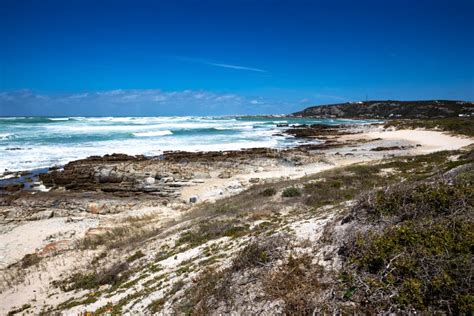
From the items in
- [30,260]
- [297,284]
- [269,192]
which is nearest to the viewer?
[297,284]

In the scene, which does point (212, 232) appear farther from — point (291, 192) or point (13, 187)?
point (13, 187)

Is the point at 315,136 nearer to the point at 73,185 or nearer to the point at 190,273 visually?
the point at 73,185

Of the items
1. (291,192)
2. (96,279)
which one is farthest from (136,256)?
(291,192)

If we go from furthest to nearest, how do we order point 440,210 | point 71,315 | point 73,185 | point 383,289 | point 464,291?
point 73,185
point 71,315
point 440,210
point 383,289
point 464,291

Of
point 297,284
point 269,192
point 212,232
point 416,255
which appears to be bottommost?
point 212,232

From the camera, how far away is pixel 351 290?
384 cm

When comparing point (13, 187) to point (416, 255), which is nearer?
point (416, 255)

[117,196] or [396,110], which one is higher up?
[396,110]

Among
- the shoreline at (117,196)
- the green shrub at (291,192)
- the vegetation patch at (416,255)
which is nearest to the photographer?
the vegetation patch at (416,255)

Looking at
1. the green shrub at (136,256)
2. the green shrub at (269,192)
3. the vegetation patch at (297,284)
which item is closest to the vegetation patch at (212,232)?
the green shrub at (136,256)

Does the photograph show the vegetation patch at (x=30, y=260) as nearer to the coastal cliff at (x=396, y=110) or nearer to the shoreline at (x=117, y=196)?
the shoreline at (x=117, y=196)

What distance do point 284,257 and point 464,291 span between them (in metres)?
2.42

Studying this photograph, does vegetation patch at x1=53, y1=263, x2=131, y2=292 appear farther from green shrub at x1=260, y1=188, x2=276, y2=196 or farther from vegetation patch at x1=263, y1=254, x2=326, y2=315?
green shrub at x1=260, y1=188, x2=276, y2=196

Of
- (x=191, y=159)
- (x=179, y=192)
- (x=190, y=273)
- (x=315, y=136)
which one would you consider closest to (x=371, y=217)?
(x=190, y=273)
